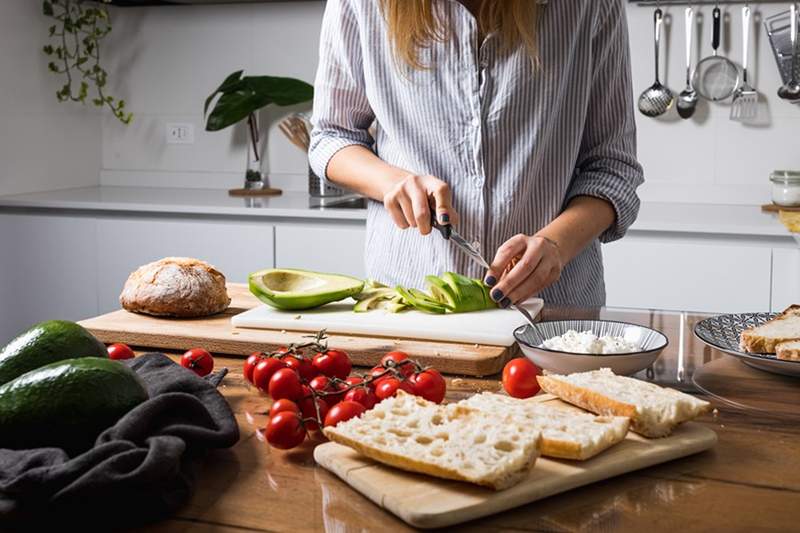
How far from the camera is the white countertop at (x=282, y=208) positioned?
8.27ft

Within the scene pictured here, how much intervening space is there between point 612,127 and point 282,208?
131 cm

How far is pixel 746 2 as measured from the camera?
115 inches

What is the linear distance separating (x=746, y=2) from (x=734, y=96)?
278 millimetres

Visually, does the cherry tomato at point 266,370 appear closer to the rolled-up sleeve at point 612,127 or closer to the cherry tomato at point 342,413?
the cherry tomato at point 342,413

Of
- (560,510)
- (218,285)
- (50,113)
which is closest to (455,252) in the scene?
(218,285)

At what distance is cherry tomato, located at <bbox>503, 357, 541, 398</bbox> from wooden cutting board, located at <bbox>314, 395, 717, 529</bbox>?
17cm

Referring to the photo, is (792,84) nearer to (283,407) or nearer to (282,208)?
(282,208)

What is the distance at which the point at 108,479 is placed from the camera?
28.6 inches

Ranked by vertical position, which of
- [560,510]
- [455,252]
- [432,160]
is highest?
[432,160]

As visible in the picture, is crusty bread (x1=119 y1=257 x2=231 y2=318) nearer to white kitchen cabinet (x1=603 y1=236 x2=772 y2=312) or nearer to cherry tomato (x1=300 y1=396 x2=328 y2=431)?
cherry tomato (x1=300 y1=396 x2=328 y2=431)

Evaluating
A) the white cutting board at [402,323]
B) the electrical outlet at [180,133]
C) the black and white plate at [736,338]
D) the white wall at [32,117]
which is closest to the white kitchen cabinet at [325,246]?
the electrical outlet at [180,133]

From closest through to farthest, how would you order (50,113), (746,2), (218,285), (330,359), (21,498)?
(21,498), (330,359), (218,285), (746,2), (50,113)

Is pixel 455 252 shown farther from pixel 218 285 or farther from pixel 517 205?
pixel 218 285

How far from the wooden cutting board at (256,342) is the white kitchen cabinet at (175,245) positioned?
1300mm
